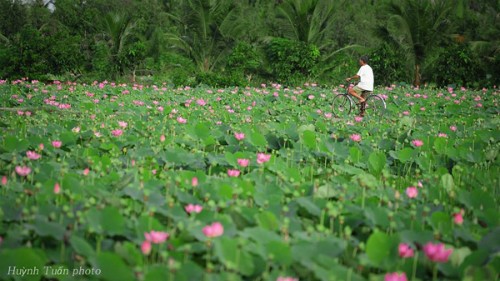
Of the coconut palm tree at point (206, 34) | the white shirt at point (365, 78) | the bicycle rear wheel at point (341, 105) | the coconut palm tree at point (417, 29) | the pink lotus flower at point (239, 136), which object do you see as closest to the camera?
the pink lotus flower at point (239, 136)

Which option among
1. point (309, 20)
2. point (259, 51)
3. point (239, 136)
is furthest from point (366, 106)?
point (259, 51)

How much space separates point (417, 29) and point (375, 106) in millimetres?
8361

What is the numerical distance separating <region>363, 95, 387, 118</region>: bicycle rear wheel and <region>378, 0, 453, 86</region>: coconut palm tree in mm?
7626

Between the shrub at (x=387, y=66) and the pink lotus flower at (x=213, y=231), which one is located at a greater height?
the pink lotus flower at (x=213, y=231)

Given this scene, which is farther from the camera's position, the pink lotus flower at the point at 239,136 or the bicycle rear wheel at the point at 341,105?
the bicycle rear wheel at the point at 341,105

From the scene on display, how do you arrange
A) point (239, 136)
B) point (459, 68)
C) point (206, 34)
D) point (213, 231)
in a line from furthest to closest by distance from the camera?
point (206, 34) → point (459, 68) → point (239, 136) → point (213, 231)

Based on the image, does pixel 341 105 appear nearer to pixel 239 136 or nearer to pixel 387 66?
pixel 239 136

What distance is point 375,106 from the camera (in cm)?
690

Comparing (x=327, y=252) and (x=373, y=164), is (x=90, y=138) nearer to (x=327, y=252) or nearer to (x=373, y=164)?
(x=373, y=164)

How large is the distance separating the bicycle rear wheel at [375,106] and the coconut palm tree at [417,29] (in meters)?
7.63

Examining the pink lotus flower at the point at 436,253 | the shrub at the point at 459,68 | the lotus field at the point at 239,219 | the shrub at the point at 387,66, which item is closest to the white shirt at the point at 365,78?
the lotus field at the point at 239,219

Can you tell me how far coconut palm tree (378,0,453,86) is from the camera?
14.2 m

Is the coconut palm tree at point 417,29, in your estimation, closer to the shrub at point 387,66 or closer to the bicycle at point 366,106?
the shrub at point 387,66

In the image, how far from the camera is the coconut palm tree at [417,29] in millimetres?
14180
